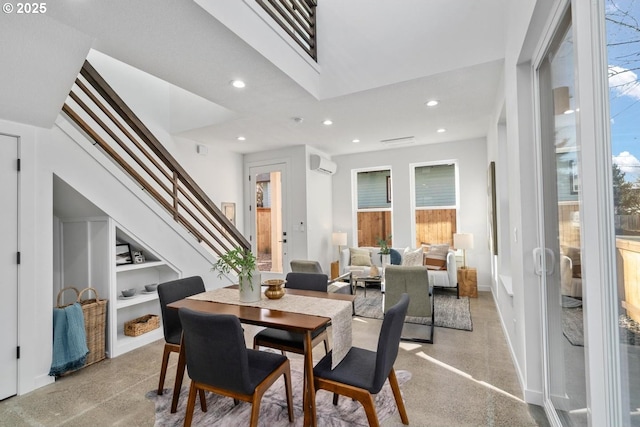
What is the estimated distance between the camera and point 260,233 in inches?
242

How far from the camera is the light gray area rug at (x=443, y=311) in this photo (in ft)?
12.2

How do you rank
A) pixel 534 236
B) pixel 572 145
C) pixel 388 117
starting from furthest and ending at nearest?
pixel 388 117
pixel 534 236
pixel 572 145

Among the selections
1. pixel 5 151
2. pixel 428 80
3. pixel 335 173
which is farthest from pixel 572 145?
pixel 335 173

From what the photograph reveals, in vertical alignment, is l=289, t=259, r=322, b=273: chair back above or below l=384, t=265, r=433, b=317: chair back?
above

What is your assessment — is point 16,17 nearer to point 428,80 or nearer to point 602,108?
point 602,108

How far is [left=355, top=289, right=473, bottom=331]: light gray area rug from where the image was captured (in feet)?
12.2

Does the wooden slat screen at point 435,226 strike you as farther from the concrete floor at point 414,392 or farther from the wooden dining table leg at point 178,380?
the wooden dining table leg at point 178,380

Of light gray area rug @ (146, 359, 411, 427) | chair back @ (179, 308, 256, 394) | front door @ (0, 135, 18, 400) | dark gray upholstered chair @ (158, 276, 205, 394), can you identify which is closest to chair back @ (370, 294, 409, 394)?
light gray area rug @ (146, 359, 411, 427)

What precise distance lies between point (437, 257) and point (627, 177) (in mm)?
4429

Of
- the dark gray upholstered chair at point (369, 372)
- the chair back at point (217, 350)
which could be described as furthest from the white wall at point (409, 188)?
the chair back at point (217, 350)

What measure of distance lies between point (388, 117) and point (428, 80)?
1.12 metres

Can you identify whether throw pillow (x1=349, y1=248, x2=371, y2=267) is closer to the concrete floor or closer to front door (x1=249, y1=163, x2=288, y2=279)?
front door (x1=249, y1=163, x2=288, y2=279)

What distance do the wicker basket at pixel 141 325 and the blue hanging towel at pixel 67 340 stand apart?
569mm

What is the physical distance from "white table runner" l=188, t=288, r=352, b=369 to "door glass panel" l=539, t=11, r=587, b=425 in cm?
119
